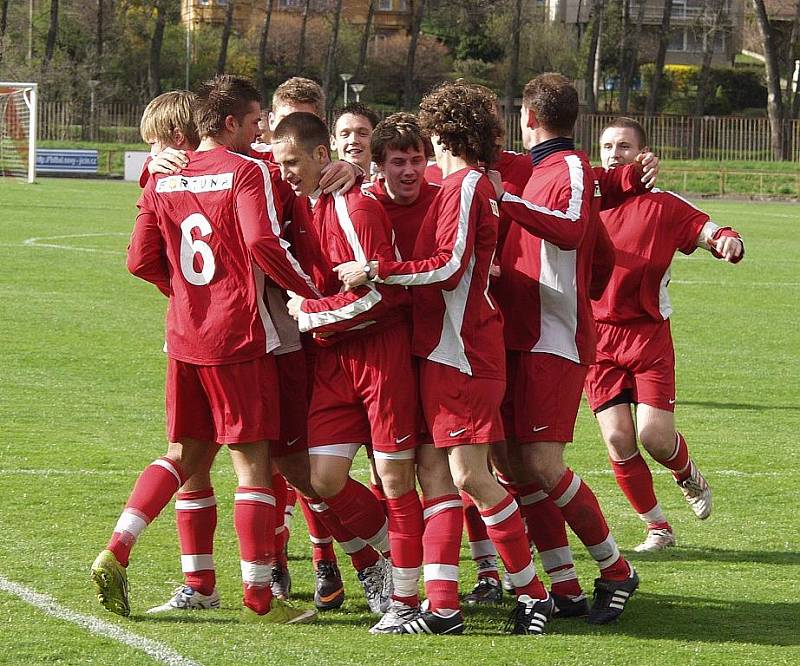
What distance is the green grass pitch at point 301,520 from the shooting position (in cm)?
491

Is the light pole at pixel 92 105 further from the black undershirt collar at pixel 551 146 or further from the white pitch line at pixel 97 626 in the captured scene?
the black undershirt collar at pixel 551 146

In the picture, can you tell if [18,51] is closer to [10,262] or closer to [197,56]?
[197,56]

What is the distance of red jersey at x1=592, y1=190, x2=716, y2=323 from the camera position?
22.4 feet

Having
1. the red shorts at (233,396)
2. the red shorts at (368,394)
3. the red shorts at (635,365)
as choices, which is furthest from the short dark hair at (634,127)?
the red shorts at (233,396)

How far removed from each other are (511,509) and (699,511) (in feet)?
7.30

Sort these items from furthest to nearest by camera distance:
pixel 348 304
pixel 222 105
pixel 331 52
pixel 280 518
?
pixel 331 52 < pixel 280 518 < pixel 222 105 < pixel 348 304

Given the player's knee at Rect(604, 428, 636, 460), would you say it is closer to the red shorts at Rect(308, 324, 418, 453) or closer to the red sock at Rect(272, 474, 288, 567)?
the red sock at Rect(272, 474, 288, 567)

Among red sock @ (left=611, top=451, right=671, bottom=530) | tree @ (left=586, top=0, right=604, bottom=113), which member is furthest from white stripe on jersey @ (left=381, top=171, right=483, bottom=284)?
tree @ (left=586, top=0, right=604, bottom=113)

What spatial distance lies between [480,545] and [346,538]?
0.73m

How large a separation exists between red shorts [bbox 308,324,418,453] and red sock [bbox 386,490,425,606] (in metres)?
0.24

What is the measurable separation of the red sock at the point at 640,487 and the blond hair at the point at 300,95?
2.31 metres

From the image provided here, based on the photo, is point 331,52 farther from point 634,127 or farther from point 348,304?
point 348,304

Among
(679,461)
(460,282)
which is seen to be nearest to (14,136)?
(679,461)

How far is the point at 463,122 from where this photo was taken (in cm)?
510
